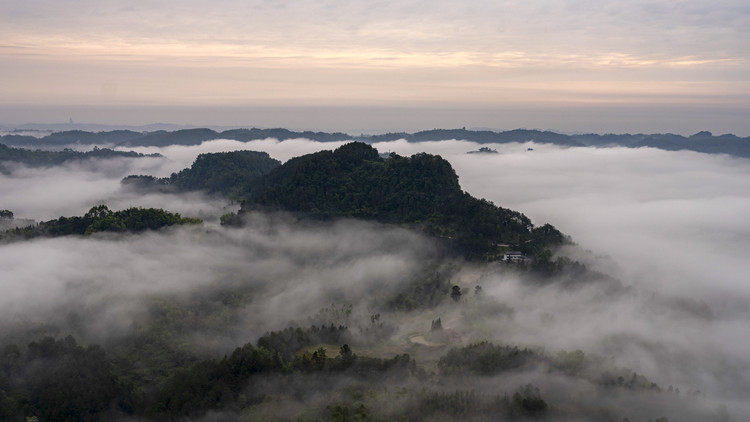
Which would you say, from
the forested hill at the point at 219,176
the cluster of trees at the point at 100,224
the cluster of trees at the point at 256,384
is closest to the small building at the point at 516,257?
the cluster of trees at the point at 256,384

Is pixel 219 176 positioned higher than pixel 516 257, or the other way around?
pixel 219 176

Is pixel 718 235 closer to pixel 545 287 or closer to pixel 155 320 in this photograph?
pixel 545 287

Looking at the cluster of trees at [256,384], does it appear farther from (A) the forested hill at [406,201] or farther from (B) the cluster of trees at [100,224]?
(B) the cluster of trees at [100,224]

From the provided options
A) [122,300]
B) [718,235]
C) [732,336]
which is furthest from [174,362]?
[718,235]

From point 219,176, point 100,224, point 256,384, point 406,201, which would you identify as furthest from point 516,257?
point 219,176

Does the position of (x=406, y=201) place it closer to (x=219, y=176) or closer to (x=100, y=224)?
(x=100, y=224)

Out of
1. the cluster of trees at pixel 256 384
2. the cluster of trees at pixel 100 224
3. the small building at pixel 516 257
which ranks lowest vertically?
the cluster of trees at pixel 256 384
